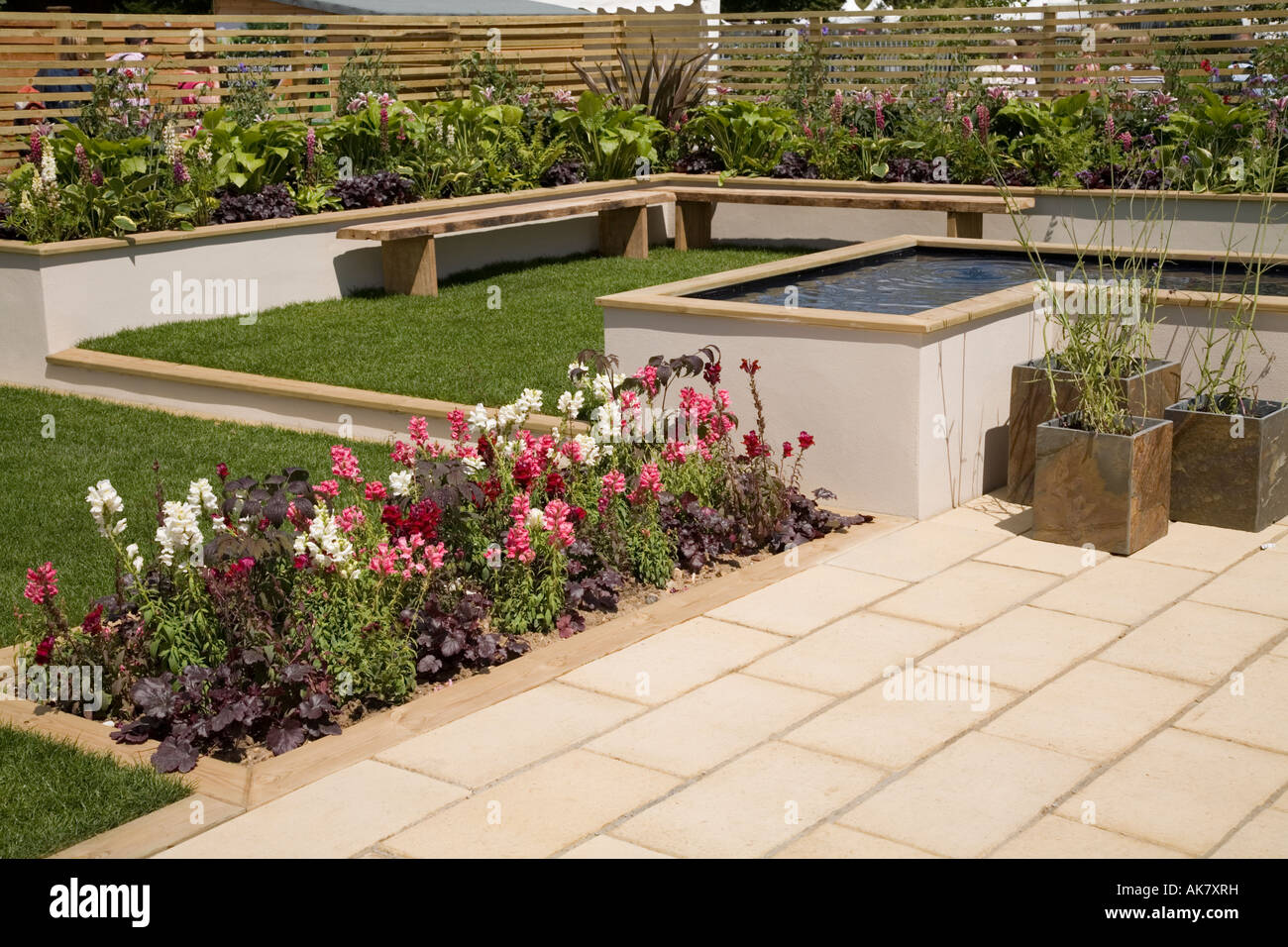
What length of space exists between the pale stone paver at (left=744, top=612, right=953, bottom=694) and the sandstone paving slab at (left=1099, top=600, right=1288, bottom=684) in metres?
0.61

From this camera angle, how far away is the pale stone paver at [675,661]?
4.58m

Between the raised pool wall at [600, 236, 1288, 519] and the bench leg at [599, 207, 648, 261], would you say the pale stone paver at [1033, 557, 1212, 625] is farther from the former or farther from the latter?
the bench leg at [599, 207, 648, 261]

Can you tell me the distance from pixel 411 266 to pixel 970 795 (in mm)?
7597

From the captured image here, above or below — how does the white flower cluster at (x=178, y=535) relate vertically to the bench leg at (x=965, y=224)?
below

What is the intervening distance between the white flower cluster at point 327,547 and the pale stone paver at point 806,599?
1.37m

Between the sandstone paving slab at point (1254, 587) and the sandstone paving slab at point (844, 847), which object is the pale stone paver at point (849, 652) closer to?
the sandstone paving slab at point (844, 847)

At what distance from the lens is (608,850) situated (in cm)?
355

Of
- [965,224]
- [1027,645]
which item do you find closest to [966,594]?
[1027,645]

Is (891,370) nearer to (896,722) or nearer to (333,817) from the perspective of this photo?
(896,722)

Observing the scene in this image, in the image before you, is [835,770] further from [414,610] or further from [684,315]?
[684,315]

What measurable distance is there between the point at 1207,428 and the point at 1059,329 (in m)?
1.03

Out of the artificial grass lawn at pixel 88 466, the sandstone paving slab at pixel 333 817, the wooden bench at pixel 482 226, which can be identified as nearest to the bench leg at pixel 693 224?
the wooden bench at pixel 482 226

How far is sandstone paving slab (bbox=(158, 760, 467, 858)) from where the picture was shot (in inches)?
141

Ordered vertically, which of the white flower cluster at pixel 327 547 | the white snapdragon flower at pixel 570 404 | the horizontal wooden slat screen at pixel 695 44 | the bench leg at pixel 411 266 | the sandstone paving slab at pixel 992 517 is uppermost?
the horizontal wooden slat screen at pixel 695 44
